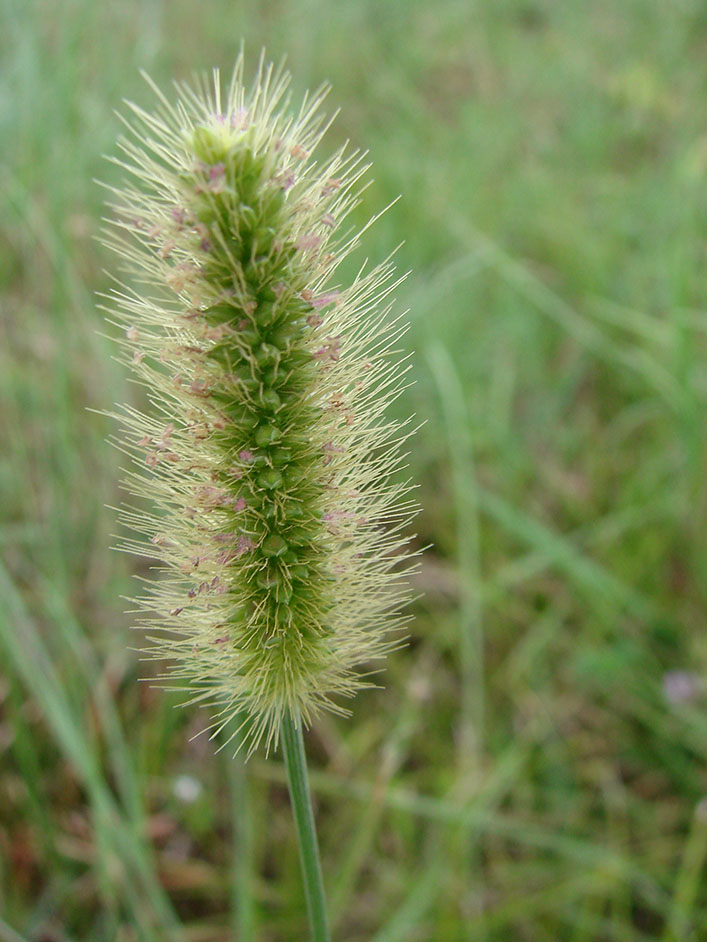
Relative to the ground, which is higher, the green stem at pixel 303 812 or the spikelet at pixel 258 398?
the spikelet at pixel 258 398

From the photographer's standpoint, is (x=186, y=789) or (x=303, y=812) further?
(x=186, y=789)

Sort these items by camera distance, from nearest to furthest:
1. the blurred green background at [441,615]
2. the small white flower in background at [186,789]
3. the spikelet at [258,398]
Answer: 1. the spikelet at [258,398]
2. the blurred green background at [441,615]
3. the small white flower in background at [186,789]

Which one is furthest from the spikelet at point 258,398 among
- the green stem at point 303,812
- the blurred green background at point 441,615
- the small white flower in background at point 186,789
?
the small white flower in background at point 186,789

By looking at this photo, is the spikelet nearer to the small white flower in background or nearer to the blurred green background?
the blurred green background

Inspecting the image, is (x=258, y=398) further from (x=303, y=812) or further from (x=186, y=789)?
(x=186, y=789)

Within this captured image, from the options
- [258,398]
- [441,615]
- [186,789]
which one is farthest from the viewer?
[441,615]

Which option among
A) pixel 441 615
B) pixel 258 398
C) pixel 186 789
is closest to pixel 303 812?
pixel 258 398

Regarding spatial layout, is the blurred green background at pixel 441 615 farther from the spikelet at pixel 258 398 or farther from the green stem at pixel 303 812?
the spikelet at pixel 258 398
